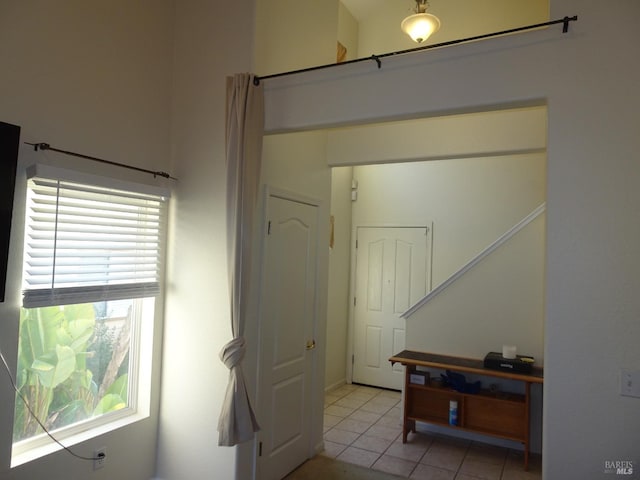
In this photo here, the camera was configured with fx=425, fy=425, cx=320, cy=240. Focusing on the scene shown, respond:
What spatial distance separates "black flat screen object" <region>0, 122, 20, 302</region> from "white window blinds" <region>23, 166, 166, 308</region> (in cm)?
15

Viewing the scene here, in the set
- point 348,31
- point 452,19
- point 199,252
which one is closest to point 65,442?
point 199,252

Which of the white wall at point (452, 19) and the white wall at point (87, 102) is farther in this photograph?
the white wall at point (452, 19)

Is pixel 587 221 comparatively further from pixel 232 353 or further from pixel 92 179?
pixel 92 179

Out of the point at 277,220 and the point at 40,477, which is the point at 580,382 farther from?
the point at 40,477

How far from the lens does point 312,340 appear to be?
3621mm

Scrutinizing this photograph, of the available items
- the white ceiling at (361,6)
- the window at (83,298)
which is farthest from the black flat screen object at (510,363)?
the white ceiling at (361,6)

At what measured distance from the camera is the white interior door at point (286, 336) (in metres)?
3.04

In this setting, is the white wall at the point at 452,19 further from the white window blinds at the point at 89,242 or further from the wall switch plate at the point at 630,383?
the wall switch plate at the point at 630,383

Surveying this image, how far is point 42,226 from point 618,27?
10.1ft

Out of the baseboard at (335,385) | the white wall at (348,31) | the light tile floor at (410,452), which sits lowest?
the light tile floor at (410,452)

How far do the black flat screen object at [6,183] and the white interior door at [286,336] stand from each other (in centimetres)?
148

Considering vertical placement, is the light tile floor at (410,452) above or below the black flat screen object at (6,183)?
below

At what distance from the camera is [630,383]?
1907mm

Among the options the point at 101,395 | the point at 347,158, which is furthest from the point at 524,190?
the point at 101,395
